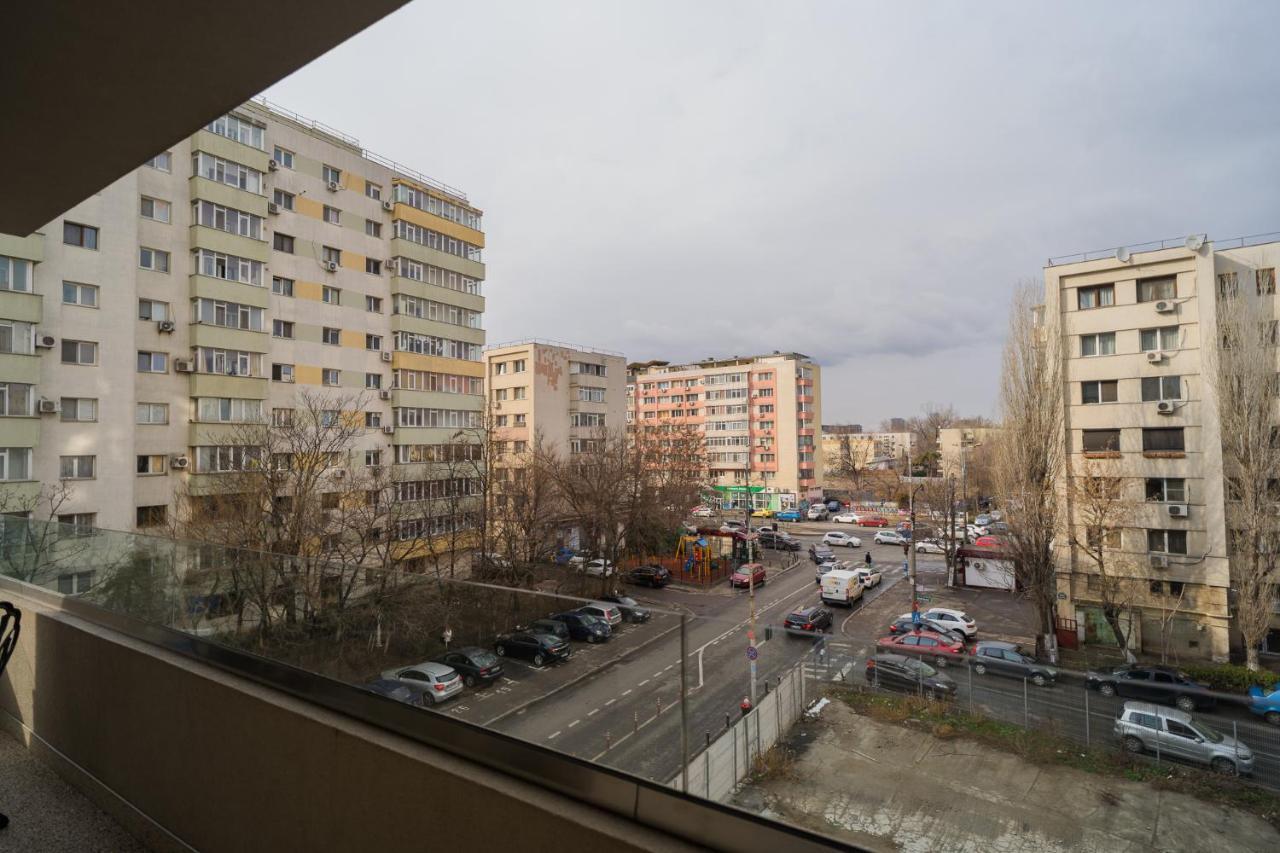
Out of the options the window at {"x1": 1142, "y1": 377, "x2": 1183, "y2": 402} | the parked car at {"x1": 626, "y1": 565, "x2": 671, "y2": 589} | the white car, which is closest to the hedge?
the window at {"x1": 1142, "y1": 377, "x2": 1183, "y2": 402}

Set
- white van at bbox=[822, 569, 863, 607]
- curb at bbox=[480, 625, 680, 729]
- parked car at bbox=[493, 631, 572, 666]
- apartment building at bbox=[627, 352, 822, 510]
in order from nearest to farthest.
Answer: curb at bbox=[480, 625, 680, 729] → parked car at bbox=[493, 631, 572, 666] → white van at bbox=[822, 569, 863, 607] → apartment building at bbox=[627, 352, 822, 510]

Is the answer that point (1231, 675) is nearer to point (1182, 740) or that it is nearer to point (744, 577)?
point (744, 577)

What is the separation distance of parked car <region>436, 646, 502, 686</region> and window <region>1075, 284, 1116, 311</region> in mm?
17410

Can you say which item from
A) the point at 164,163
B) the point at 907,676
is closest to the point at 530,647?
the point at 907,676

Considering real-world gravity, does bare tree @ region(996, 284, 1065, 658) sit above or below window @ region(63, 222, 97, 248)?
below

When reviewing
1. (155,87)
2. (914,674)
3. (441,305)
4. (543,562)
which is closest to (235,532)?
(543,562)

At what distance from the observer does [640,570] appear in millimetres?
20984

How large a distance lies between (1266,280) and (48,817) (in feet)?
62.3

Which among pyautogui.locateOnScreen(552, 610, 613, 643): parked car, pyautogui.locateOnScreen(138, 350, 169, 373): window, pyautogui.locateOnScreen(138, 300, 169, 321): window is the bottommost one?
pyautogui.locateOnScreen(552, 610, 613, 643): parked car

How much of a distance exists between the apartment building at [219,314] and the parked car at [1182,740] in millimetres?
12168

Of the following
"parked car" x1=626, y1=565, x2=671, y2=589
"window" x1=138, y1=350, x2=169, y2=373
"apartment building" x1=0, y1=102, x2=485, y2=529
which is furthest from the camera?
"parked car" x1=626, y1=565, x2=671, y2=589

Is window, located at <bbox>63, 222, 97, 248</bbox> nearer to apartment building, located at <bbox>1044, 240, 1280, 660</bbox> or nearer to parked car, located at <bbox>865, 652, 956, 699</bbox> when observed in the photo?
parked car, located at <bbox>865, 652, 956, 699</bbox>

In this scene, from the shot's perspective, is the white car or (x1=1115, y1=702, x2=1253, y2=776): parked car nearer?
(x1=1115, y1=702, x2=1253, y2=776): parked car

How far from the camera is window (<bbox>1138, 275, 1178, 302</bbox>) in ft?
45.8
